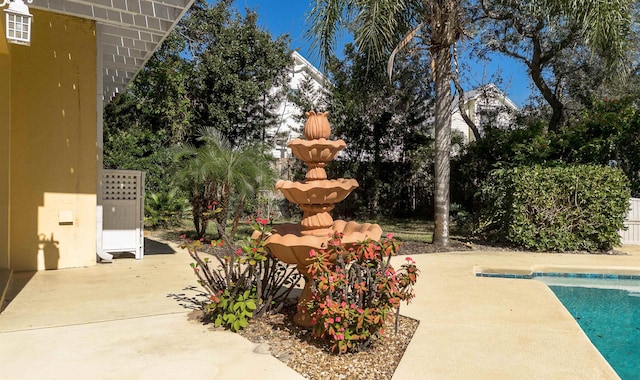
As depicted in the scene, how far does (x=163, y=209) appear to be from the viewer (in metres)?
13.5

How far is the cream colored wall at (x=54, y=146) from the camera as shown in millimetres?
6996

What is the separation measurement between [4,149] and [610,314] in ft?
26.9

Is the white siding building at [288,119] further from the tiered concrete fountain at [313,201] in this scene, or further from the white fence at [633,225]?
the tiered concrete fountain at [313,201]

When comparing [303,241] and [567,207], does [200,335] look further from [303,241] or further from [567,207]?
[567,207]

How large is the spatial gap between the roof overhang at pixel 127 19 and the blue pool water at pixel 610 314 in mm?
6734

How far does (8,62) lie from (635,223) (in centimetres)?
1314

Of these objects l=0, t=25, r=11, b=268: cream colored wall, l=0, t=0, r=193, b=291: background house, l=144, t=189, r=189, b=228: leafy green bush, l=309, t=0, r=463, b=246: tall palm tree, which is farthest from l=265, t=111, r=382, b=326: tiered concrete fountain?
l=144, t=189, r=189, b=228: leafy green bush

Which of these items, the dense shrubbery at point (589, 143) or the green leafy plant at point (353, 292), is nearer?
the green leafy plant at point (353, 292)

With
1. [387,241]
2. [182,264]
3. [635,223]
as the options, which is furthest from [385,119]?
[387,241]

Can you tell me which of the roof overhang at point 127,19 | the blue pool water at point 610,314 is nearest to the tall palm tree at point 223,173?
the roof overhang at point 127,19

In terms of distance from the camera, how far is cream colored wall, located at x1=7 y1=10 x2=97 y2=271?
23.0 ft

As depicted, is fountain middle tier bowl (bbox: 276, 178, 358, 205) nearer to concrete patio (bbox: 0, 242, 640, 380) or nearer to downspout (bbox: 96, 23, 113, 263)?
concrete patio (bbox: 0, 242, 640, 380)

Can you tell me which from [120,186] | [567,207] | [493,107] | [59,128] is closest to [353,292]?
[59,128]

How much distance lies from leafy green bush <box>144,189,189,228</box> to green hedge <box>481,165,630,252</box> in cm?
938
